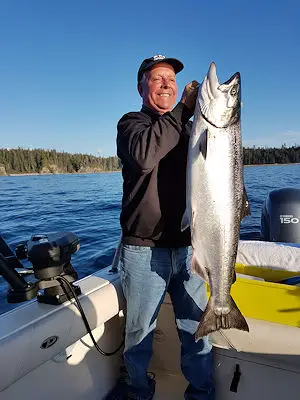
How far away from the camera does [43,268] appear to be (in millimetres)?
2301

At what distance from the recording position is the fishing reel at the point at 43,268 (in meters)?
2.25

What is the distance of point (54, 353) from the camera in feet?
7.32

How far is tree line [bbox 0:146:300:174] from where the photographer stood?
88031 millimetres

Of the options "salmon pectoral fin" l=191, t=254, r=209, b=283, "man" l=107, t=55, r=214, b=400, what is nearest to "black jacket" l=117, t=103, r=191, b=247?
"man" l=107, t=55, r=214, b=400

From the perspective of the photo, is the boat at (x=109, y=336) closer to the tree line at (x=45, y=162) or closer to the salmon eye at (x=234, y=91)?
the salmon eye at (x=234, y=91)

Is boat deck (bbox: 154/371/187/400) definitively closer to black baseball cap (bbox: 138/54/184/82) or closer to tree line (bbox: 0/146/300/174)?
black baseball cap (bbox: 138/54/184/82)

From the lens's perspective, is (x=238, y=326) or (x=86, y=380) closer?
(x=238, y=326)

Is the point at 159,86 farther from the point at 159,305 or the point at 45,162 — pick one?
the point at 45,162

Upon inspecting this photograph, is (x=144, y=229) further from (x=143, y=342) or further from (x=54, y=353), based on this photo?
(x=54, y=353)

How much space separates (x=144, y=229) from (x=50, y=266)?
74 centimetres

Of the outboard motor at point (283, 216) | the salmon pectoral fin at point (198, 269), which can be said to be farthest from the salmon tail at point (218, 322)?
the outboard motor at point (283, 216)

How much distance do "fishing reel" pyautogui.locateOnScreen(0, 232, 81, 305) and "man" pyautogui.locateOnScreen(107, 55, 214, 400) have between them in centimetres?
45

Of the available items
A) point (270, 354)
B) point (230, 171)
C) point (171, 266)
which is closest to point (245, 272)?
point (270, 354)

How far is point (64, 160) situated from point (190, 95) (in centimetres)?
12224
